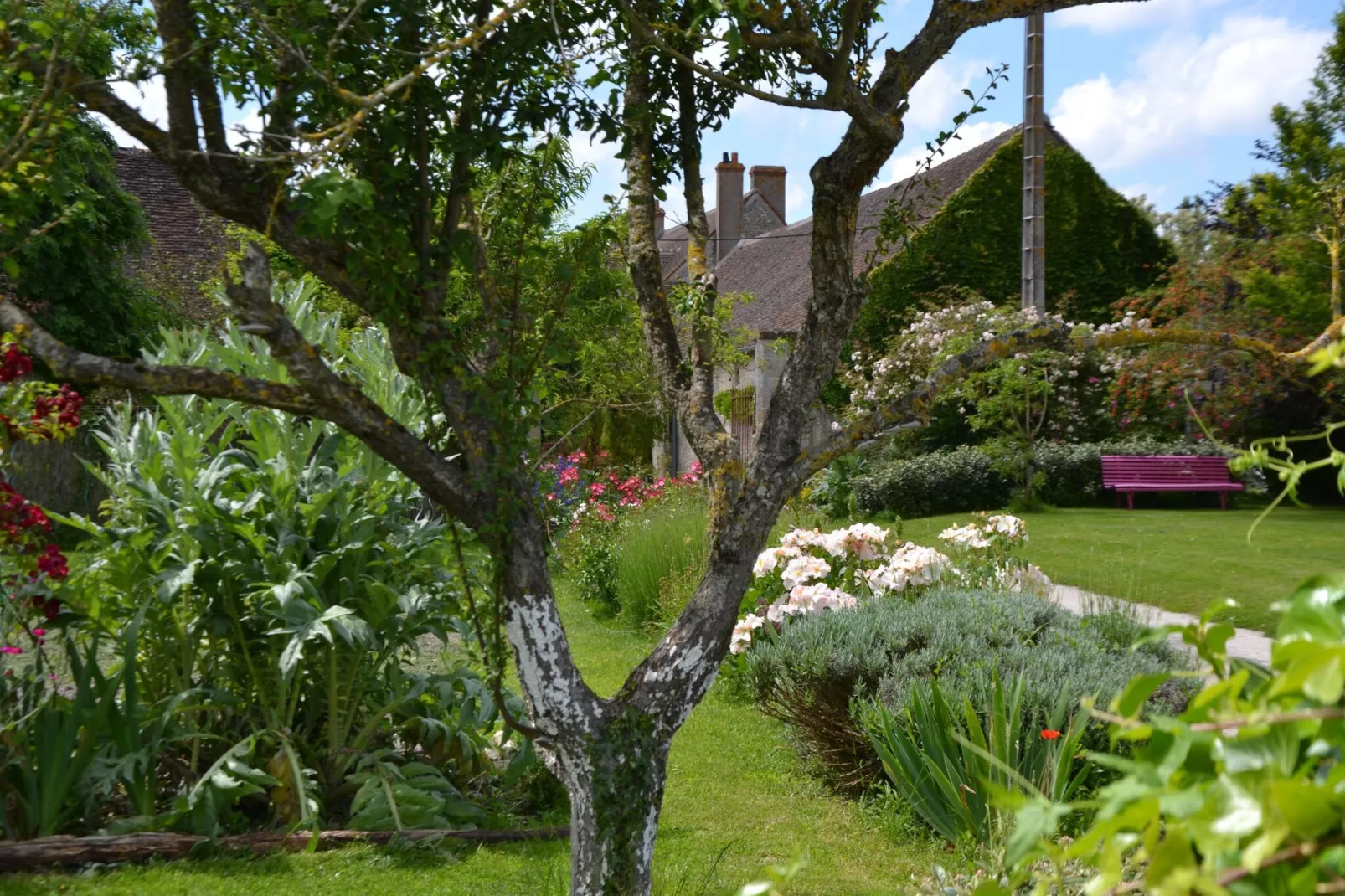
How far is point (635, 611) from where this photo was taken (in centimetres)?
1000

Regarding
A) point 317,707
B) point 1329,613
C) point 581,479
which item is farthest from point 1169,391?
point 1329,613

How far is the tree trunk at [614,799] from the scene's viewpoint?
10.1 feet

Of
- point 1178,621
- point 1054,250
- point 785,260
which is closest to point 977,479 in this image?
point 1054,250

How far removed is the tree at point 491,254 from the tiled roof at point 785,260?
1401 cm

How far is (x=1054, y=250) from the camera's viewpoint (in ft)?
70.1

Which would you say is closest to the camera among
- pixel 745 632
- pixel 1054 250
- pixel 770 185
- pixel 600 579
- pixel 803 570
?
pixel 745 632

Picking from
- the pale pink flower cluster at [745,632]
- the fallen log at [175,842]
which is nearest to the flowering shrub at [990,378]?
the pale pink flower cluster at [745,632]

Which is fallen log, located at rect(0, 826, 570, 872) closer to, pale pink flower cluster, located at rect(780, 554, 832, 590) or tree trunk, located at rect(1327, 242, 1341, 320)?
pale pink flower cluster, located at rect(780, 554, 832, 590)

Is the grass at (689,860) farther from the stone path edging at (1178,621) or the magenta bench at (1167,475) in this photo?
the magenta bench at (1167,475)

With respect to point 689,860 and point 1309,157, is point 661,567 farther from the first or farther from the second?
point 1309,157

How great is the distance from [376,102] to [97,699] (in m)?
3.22

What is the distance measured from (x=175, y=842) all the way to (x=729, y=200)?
102 ft

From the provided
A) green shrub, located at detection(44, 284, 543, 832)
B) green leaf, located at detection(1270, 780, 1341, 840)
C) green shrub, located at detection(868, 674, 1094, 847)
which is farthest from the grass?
green leaf, located at detection(1270, 780, 1341, 840)

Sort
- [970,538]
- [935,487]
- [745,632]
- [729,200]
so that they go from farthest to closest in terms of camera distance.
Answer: [729,200] → [935,487] → [970,538] → [745,632]
